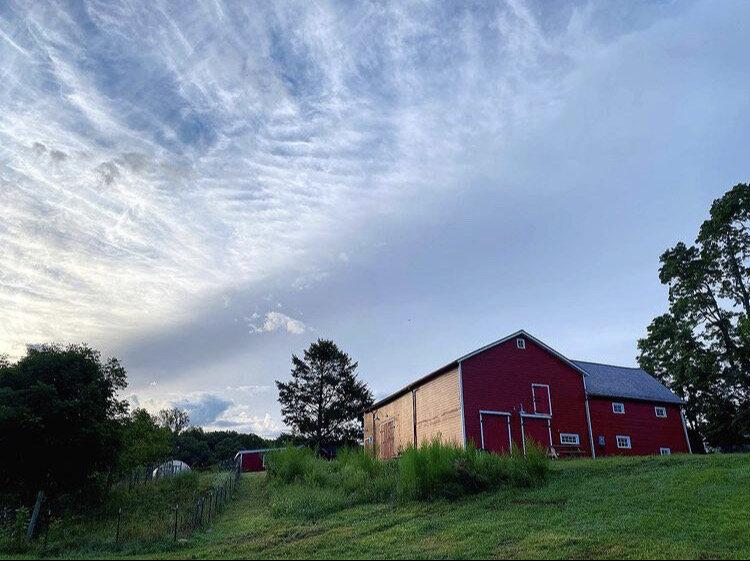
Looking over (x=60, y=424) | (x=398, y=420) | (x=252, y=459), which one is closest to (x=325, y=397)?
(x=252, y=459)

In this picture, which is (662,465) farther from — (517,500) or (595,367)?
(595,367)

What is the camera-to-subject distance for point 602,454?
32875 millimetres

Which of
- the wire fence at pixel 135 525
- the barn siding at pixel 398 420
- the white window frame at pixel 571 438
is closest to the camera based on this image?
the wire fence at pixel 135 525

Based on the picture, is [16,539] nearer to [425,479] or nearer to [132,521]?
[132,521]

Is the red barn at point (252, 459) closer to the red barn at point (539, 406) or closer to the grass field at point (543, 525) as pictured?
the red barn at point (539, 406)

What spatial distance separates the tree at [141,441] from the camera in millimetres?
29812

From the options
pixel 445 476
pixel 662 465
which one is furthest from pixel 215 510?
pixel 662 465

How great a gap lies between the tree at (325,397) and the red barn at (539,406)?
27999mm

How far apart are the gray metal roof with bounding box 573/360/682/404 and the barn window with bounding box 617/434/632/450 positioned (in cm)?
233

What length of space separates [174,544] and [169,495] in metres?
14.2

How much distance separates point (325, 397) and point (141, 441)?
31.5 metres

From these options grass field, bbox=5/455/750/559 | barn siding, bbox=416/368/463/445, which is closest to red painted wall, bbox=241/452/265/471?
barn siding, bbox=416/368/463/445

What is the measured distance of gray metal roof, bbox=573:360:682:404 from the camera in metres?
34.8

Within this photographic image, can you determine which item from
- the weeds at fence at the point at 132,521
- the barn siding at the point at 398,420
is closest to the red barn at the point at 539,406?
the barn siding at the point at 398,420
